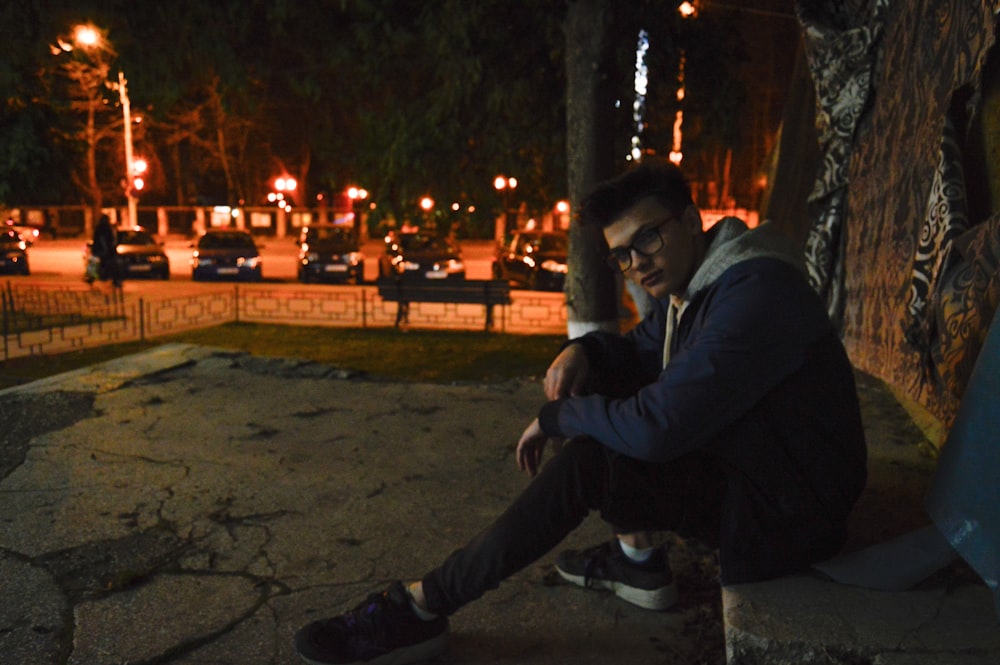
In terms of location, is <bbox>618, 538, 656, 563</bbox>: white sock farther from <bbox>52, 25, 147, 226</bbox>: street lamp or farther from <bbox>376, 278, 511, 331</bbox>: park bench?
<bbox>376, 278, 511, 331</bbox>: park bench

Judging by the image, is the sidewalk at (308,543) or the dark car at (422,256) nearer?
the sidewalk at (308,543)

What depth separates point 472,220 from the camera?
372 inches

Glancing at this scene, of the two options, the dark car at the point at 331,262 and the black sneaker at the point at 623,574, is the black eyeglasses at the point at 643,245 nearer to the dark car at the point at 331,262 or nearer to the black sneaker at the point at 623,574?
the black sneaker at the point at 623,574

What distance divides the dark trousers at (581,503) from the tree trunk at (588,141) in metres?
4.18

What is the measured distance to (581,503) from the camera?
2.56 metres

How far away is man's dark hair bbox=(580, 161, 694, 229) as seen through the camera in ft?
8.94

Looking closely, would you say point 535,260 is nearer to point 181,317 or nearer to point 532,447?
point 181,317

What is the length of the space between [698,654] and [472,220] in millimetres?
6992

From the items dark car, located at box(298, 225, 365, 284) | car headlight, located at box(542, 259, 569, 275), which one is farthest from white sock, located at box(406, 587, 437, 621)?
dark car, located at box(298, 225, 365, 284)

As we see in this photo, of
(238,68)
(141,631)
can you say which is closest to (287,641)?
(141,631)

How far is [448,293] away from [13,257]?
18.1m

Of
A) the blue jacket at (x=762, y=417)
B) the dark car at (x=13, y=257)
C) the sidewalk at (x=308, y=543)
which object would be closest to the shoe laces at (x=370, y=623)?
the sidewalk at (x=308, y=543)

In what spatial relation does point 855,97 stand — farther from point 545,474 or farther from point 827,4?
point 545,474

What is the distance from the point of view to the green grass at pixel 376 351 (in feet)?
29.0
